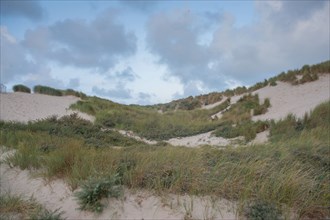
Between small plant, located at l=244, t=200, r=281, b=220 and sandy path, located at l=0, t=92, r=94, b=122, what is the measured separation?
18.0m

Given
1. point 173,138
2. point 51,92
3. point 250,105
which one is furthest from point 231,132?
point 51,92

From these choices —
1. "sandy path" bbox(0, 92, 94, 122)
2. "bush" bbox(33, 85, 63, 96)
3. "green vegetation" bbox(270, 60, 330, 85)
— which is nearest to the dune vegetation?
"sandy path" bbox(0, 92, 94, 122)

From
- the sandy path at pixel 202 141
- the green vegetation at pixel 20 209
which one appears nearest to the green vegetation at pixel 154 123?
the sandy path at pixel 202 141

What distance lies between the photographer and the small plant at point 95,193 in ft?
16.0

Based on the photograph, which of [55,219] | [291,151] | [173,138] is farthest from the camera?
[173,138]

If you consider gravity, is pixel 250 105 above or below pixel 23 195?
above

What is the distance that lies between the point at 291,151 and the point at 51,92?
26910 millimetres

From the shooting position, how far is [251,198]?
5.14m

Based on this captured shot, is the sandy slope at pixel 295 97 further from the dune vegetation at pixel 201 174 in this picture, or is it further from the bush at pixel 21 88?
the bush at pixel 21 88

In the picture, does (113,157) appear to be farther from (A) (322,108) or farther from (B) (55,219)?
(A) (322,108)

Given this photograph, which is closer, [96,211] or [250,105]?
[96,211]

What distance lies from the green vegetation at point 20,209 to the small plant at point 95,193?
1.35ft

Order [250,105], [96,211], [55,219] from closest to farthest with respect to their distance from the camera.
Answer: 1. [55,219]
2. [96,211]
3. [250,105]

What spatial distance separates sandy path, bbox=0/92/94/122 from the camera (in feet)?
68.3
